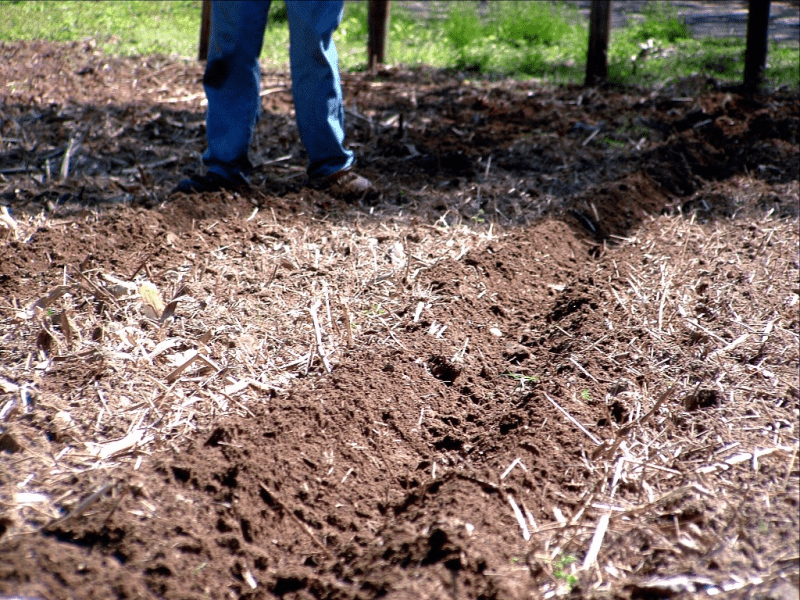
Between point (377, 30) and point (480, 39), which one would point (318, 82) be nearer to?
point (377, 30)

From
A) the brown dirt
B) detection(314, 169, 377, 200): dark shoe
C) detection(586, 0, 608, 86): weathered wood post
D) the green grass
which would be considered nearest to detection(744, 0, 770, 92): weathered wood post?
the green grass

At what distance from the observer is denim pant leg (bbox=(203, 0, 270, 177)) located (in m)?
3.75

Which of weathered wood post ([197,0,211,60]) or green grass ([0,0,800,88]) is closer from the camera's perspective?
weathered wood post ([197,0,211,60])

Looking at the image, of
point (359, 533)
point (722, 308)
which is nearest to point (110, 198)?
point (359, 533)

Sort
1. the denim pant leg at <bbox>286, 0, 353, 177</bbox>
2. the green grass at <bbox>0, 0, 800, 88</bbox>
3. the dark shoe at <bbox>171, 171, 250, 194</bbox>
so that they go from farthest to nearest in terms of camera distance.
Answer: the green grass at <bbox>0, 0, 800, 88</bbox> → the dark shoe at <bbox>171, 171, 250, 194</bbox> → the denim pant leg at <bbox>286, 0, 353, 177</bbox>

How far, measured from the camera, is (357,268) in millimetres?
3275

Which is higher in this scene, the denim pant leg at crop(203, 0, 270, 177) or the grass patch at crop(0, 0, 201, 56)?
the grass patch at crop(0, 0, 201, 56)

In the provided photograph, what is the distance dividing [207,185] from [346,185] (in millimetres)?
723

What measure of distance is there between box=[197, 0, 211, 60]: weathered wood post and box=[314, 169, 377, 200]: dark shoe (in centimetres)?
302

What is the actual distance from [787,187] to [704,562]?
Result: 10.2ft

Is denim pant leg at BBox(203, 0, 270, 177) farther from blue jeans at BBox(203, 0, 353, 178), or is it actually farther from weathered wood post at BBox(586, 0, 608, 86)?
weathered wood post at BBox(586, 0, 608, 86)

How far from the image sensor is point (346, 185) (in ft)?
13.0

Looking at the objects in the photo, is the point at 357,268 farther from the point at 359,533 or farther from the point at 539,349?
the point at 359,533

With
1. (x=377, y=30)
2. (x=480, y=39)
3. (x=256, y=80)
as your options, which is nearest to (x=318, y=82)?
(x=256, y=80)
